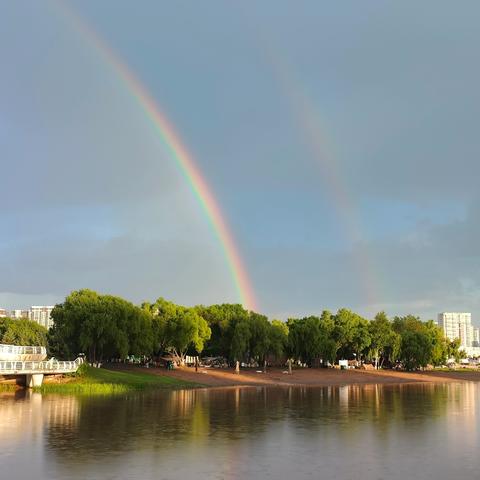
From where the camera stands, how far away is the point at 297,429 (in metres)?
34.5

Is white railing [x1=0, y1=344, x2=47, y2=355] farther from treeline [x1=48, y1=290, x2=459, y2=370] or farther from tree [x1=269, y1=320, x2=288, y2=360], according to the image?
tree [x1=269, y1=320, x2=288, y2=360]

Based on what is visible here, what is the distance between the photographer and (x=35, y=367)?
61156 millimetres

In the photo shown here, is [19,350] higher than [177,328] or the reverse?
the reverse

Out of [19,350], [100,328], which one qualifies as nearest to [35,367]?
[19,350]

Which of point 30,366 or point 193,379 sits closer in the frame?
point 30,366

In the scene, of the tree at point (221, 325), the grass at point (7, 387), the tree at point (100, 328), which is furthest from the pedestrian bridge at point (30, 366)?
the tree at point (221, 325)

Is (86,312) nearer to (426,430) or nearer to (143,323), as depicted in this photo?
(143,323)

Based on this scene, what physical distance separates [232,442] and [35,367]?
3783 cm

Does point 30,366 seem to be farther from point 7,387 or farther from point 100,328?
point 100,328

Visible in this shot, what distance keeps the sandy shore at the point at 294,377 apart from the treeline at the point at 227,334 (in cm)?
402

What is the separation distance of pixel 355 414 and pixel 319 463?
21193mm

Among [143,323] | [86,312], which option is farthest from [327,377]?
[86,312]

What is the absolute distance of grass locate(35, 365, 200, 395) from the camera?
62.2m

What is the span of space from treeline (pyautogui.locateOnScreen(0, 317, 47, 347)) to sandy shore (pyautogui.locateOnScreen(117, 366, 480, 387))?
41.6 metres
